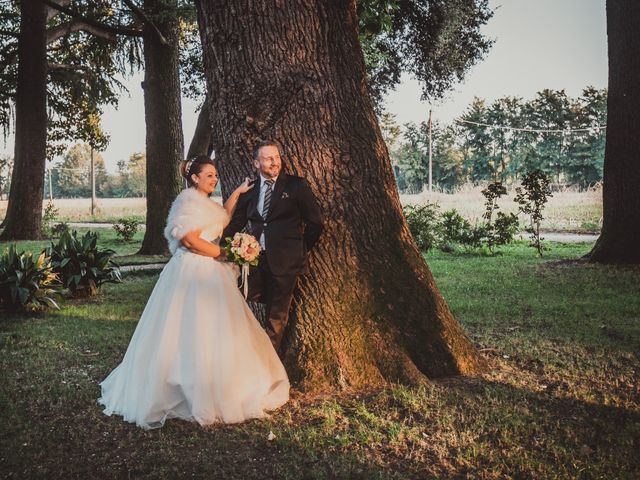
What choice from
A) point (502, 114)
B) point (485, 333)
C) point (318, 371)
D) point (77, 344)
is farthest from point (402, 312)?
point (502, 114)

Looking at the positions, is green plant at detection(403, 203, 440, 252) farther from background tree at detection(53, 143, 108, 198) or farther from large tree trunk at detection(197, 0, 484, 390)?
background tree at detection(53, 143, 108, 198)

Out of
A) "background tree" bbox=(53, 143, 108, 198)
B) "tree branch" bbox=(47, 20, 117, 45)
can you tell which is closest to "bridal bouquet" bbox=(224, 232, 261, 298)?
"tree branch" bbox=(47, 20, 117, 45)

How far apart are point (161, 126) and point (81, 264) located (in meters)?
5.96

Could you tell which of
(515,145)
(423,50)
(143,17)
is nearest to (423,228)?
(423,50)

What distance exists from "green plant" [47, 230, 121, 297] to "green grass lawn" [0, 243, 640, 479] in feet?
9.92

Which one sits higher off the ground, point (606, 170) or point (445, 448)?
point (606, 170)

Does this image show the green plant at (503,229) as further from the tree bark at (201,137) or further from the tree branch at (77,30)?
the tree branch at (77,30)

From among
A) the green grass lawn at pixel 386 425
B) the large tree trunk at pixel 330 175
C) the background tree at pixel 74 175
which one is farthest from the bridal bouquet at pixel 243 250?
the background tree at pixel 74 175

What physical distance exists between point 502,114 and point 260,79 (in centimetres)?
7515

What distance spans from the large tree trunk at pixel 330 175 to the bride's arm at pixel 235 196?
0.15 meters

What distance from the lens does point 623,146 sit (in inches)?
445

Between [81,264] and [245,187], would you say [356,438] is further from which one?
[81,264]

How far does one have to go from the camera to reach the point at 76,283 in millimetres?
9289

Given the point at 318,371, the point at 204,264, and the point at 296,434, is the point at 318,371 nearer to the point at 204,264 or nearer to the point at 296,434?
the point at 296,434
